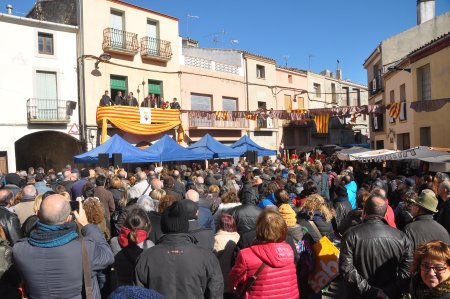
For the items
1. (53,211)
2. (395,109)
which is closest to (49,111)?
(395,109)

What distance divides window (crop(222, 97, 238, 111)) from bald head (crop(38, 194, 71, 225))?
21.4 metres

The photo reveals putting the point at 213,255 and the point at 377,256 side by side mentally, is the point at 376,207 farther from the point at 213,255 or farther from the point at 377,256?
the point at 213,255

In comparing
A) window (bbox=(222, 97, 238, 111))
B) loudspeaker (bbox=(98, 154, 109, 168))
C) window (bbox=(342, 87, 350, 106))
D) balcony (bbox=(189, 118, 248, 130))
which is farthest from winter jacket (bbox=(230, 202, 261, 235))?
window (bbox=(342, 87, 350, 106))

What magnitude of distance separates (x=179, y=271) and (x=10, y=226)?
2.72m

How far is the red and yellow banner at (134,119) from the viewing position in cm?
1723

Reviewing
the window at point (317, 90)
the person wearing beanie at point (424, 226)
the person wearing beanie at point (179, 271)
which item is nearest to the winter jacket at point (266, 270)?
the person wearing beanie at point (179, 271)

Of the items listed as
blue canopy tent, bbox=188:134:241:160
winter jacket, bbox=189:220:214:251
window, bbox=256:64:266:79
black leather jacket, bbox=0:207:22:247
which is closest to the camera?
winter jacket, bbox=189:220:214:251

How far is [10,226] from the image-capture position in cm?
455

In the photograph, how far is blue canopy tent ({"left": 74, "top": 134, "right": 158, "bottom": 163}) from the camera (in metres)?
13.1

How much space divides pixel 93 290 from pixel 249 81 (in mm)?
23018

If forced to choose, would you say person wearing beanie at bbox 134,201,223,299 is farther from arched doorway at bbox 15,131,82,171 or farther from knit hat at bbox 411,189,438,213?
arched doorway at bbox 15,131,82,171

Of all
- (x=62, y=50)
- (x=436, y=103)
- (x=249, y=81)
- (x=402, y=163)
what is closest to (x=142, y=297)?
(x=436, y=103)

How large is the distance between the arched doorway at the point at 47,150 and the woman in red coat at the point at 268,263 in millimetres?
15678

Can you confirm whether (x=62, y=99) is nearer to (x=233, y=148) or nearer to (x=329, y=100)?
(x=233, y=148)
